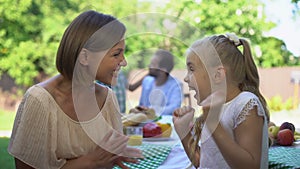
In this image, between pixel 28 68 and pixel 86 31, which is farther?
pixel 28 68

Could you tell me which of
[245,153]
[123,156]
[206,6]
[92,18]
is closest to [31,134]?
[123,156]

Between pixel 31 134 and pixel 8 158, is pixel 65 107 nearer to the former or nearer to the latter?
pixel 31 134

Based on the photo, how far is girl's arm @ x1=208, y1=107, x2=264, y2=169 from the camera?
1.38 meters

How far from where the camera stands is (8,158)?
5.45m

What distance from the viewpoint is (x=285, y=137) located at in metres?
2.15

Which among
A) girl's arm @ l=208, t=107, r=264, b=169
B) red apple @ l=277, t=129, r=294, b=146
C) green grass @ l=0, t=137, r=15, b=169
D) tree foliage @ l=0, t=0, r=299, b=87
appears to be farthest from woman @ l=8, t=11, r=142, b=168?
tree foliage @ l=0, t=0, r=299, b=87

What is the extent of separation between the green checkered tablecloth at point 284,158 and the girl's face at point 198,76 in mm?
537

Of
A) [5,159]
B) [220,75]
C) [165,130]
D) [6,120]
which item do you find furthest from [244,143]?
[6,120]

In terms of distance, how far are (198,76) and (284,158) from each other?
2.10 feet

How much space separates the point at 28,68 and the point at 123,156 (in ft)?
25.6

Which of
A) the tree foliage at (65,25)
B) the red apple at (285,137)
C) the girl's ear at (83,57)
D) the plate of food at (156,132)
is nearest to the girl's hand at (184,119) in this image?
the girl's ear at (83,57)

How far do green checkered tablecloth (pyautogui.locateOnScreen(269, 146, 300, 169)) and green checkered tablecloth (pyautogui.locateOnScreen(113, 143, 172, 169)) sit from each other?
1.48 feet

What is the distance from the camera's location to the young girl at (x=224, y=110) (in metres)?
1.39

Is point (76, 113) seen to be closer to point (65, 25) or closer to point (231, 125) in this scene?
point (231, 125)
